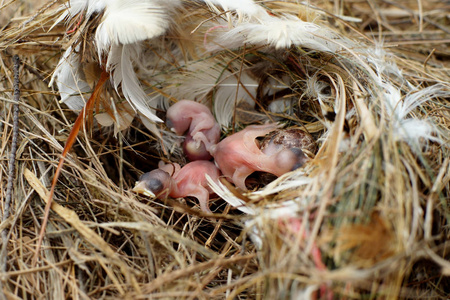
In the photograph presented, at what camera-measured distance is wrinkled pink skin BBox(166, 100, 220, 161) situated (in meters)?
1.80

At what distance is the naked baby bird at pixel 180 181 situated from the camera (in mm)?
1567

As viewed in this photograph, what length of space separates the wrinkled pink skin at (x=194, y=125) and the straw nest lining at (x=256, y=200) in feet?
0.36

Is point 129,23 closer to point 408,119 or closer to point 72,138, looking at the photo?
point 72,138

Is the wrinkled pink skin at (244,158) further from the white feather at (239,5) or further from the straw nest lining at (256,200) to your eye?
Answer: the white feather at (239,5)

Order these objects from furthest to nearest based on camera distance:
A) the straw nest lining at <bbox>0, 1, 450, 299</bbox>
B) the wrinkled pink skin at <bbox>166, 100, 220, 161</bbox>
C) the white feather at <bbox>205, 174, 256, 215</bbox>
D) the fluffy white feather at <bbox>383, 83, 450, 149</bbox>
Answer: the wrinkled pink skin at <bbox>166, 100, 220, 161</bbox>
the white feather at <bbox>205, 174, 256, 215</bbox>
the fluffy white feather at <bbox>383, 83, 450, 149</bbox>
the straw nest lining at <bbox>0, 1, 450, 299</bbox>

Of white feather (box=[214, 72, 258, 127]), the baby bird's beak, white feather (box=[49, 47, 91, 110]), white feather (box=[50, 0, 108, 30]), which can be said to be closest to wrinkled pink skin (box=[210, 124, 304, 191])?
white feather (box=[214, 72, 258, 127])

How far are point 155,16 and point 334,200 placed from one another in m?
0.96

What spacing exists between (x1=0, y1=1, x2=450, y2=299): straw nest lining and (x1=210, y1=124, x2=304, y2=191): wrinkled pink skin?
0.11 meters

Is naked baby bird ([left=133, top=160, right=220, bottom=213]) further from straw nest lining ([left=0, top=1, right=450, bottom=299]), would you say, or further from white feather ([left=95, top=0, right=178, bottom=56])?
white feather ([left=95, top=0, right=178, bottom=56])

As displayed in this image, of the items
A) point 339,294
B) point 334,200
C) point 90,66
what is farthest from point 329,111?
point 90,66

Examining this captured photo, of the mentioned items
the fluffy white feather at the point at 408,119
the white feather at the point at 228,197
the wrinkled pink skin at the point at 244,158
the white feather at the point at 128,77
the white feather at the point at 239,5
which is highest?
the white feather at the point at 239,5

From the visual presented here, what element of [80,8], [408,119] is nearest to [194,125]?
[80,8]

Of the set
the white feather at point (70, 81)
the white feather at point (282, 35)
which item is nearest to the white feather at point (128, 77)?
the white feather at point (70, 81)

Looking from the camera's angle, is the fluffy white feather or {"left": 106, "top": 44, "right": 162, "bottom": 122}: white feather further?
{"left": 106, "top": 44, "right": 162, "bottom": 122}: white feather
